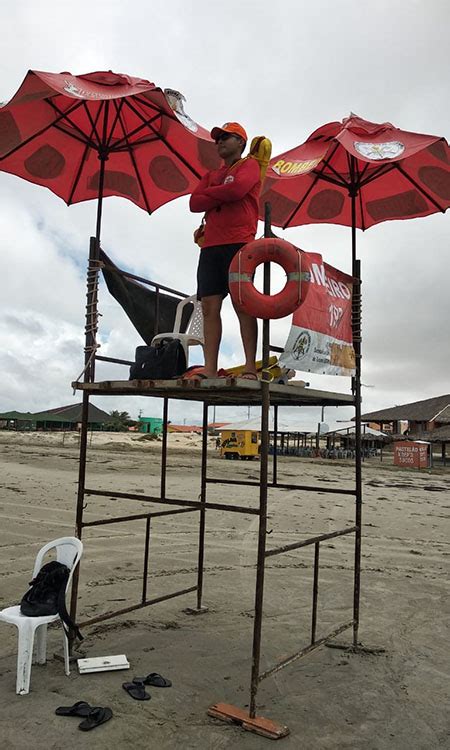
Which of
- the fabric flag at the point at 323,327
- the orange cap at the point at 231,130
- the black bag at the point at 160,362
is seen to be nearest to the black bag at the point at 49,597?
the black bag at the point at 160,362

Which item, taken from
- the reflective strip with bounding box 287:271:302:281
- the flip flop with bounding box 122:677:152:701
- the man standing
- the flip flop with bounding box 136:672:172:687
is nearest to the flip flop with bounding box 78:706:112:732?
the flip flop with bounding box 122:677:152:701

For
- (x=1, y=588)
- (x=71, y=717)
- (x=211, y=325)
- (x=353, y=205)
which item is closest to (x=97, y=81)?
(x=211, y=325)

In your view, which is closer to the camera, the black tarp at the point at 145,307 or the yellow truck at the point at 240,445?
the black tarp at the point at 145,307

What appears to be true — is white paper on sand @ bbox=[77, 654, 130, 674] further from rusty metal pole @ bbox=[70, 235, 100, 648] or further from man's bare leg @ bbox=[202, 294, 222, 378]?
man's bare leg @ bbox=[202, 294, 222, 378]

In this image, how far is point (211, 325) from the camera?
4113 millimetres

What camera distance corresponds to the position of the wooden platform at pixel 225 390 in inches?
139

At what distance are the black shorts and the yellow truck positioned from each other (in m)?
28.7

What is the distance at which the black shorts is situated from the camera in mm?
4098

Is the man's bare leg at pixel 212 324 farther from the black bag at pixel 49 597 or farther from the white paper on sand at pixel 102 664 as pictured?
the white paper on sand at pixel 102 664

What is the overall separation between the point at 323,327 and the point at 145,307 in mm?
1635

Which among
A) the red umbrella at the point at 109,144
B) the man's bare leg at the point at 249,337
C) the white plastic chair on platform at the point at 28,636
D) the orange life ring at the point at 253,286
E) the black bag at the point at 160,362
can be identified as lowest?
the white plastic chair on platform at the point at 28,636

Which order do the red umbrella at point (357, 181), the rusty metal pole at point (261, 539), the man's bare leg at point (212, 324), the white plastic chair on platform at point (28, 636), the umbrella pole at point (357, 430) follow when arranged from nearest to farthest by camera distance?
1. the rusty metal pole at point (261, 539)
2. the white plastic chair on platform at point (28, 636)
3. the man's bare leg at point (212, 324)
4. the red umbrella at point (357, 181)
5. the umbrella pole at point (357, 430)

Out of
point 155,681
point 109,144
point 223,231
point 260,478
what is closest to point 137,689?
point 155,681

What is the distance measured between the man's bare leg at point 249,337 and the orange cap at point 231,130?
4.30 feet
